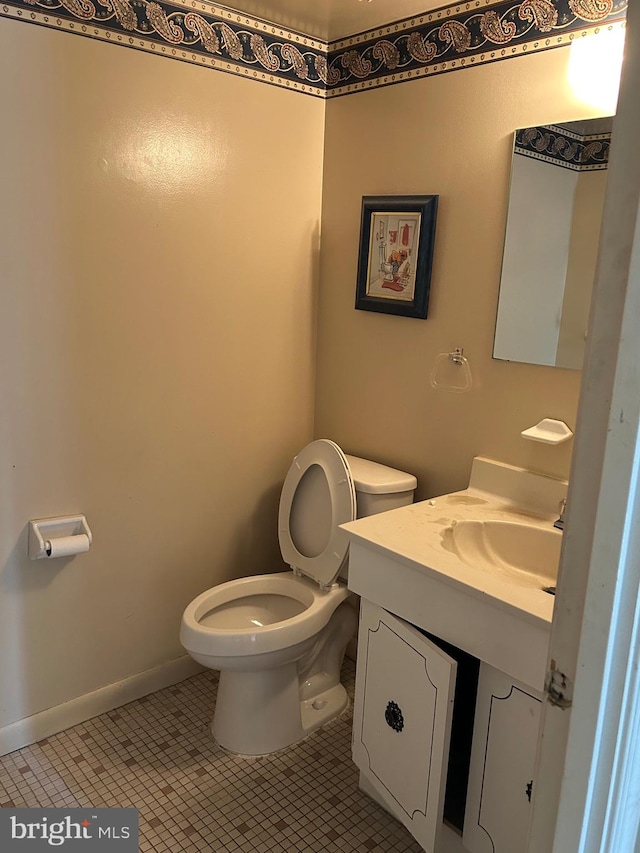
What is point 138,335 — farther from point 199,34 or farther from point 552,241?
point 552,241

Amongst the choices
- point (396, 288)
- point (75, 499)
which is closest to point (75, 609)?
point (75, 499)

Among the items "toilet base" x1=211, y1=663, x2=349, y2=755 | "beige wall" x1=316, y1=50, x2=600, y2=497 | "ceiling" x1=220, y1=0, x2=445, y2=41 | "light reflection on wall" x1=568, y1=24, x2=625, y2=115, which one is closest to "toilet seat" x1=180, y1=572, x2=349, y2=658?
"toilet base" x1=211, y1=663, x2=349, y2=755

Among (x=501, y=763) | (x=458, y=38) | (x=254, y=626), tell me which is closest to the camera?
(x=501, y=763)

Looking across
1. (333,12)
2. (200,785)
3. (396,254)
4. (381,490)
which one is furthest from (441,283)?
(200,785)

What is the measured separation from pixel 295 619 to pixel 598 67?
1633mm

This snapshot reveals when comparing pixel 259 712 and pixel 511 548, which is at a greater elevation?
pixel 511 548

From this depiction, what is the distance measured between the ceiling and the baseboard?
215 centimetres

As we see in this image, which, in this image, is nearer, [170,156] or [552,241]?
[552,241]

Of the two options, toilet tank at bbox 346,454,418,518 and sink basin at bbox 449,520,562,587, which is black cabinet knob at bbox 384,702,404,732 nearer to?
sink basin at bbox 449,520,562,587

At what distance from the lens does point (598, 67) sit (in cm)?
160

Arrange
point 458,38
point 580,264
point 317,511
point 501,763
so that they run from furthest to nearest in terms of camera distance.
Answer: point 317,511 → point 458,38 → point 580,264 → point 501,763

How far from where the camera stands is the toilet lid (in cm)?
214

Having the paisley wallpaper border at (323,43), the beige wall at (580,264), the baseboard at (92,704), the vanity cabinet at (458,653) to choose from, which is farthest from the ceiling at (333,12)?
the baseboard at (92,704)

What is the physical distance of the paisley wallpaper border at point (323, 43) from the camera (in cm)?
172
